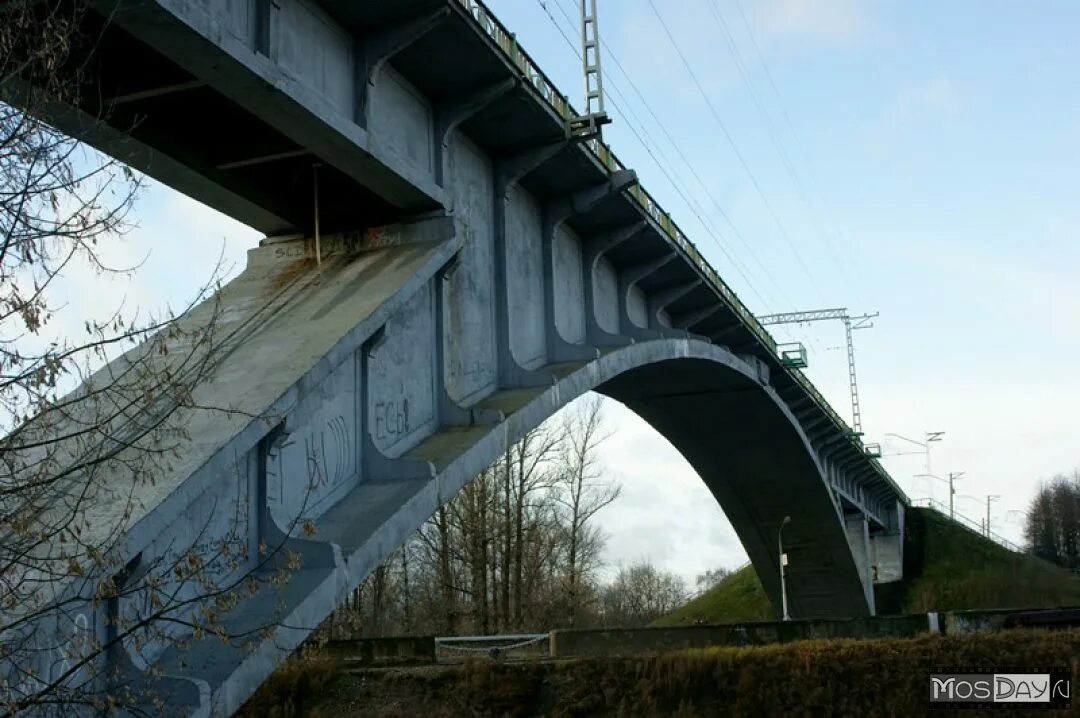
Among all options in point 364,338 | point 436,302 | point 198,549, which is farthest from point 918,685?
point 198,549

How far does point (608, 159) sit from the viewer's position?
18.0 meters

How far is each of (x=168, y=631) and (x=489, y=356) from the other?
6.93m

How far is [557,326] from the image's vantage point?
17.7 m

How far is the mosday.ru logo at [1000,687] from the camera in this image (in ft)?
65.1

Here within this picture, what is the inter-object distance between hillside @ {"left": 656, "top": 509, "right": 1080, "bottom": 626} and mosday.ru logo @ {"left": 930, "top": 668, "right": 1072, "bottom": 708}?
3787cm

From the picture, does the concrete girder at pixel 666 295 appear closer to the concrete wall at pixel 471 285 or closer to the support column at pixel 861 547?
the concrete wall at pixel 471 285

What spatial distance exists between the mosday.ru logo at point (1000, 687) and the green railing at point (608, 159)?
1024cm

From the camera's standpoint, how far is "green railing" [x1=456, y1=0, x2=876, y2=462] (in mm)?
13484

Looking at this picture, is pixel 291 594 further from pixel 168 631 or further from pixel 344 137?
pixel 344 137

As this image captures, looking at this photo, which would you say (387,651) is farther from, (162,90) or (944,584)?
(944,584)

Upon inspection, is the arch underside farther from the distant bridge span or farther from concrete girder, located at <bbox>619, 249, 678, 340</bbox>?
concrete girder, located at <bbox>619, 249, 678, 340</bbox>

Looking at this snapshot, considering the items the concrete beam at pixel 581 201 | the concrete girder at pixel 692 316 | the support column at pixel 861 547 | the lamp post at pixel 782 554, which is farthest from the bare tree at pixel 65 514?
the support column at pixel 861 547

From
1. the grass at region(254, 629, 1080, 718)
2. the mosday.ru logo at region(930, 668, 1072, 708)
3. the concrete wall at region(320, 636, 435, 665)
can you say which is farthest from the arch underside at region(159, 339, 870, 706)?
the mosday.ru logo at region(930, 668, 1072, 708)

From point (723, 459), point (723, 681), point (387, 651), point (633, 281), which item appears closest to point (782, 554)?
point (723, 459)
